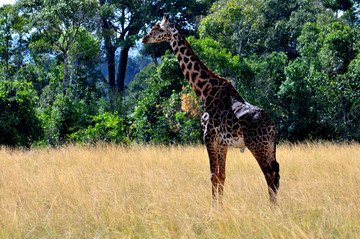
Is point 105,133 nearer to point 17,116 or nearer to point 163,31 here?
point 17,116

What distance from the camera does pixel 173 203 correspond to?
5.69 meters

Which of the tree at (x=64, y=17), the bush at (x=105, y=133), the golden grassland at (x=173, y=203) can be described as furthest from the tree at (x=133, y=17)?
the golden grassland at (x=173, y=203)

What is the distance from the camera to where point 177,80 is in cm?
1526

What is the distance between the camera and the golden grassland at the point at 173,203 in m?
4.77

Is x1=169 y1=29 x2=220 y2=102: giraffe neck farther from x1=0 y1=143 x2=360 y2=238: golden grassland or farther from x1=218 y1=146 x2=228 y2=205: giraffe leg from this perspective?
x1=0 y1=143 x2=360 y2=238: golden grassland

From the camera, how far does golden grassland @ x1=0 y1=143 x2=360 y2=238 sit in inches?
188

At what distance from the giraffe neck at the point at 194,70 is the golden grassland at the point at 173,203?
1705mm

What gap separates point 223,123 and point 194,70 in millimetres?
1123

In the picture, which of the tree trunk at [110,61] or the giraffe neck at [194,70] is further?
the tree trunk at [110,61]

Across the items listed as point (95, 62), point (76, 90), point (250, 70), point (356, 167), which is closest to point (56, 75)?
point (76, 90)

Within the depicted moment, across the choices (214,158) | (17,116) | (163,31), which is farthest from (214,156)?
(17,116)

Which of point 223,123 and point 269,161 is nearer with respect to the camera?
point 269,161

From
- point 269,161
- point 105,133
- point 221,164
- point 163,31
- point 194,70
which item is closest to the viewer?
point 269,161

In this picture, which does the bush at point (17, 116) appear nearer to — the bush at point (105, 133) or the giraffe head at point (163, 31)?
the bush at point (105, 133)
